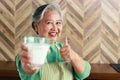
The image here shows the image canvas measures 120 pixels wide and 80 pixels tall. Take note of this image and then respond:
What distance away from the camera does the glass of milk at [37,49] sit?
36.8 inches

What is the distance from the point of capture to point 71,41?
2645 mm

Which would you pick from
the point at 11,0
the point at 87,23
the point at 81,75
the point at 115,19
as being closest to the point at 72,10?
the point at 87,23

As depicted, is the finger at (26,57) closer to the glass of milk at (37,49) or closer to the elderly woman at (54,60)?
the glass of milk at (37,49)

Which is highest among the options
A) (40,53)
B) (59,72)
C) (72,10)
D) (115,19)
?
(40,53)

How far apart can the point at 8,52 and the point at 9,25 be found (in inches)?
11.7

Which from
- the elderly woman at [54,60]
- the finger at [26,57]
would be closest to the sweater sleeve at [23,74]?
the elderly woman at [54,60]

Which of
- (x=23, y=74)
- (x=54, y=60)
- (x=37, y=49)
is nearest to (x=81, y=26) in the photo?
(x=54, y=60)

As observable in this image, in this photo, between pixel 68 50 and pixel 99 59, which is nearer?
pixel 68 50

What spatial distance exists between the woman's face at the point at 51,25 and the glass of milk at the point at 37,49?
0.29 metres

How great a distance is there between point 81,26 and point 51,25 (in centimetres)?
140

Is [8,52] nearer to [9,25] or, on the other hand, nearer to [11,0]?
[9,25]

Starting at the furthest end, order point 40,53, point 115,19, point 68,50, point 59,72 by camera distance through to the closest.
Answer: point 115,19
point 59,72
point 68,50
point 40,53

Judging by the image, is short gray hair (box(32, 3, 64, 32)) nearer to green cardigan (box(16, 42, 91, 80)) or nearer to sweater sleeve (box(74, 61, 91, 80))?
green cardigan (box(16, 42, 91, 80))

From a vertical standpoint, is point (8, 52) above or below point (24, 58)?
below
